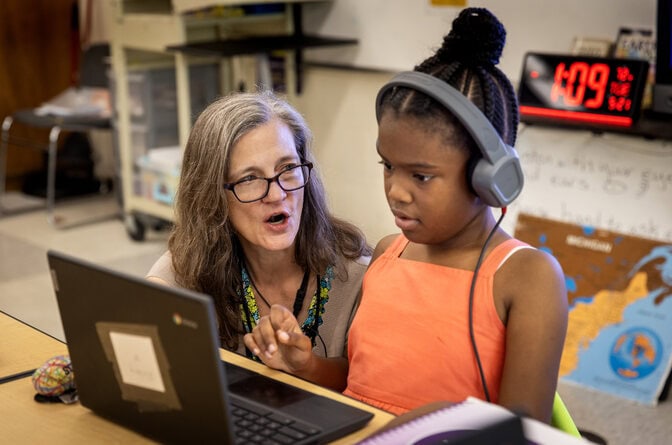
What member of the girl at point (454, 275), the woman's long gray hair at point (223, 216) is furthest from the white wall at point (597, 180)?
the girl at point (454, 275)

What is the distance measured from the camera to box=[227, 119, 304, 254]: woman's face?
59.9 inches

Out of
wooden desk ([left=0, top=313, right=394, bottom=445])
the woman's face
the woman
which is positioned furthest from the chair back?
wooden desk ([left=0, top=313, right=394, bottom=445])

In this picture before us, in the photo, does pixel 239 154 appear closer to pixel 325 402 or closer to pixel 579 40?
pixel 325 402

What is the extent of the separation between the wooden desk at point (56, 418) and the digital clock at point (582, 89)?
5.87ft

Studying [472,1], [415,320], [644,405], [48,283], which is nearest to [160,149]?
[48,283]

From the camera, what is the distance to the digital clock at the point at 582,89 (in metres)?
2.70

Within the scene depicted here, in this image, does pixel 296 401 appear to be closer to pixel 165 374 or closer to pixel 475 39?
pixel 165 374

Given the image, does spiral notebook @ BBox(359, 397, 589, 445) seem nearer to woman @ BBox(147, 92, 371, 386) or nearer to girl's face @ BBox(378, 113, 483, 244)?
girl's face @ BBox(378, 113, 483, 244)

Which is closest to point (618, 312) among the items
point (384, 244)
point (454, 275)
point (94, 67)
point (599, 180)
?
point (599, 180)

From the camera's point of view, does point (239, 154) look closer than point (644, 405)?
Yes

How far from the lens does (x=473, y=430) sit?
85 cm

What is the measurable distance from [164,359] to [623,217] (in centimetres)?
218

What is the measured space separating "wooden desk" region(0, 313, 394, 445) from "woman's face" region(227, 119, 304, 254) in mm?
245

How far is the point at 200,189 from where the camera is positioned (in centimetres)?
155
